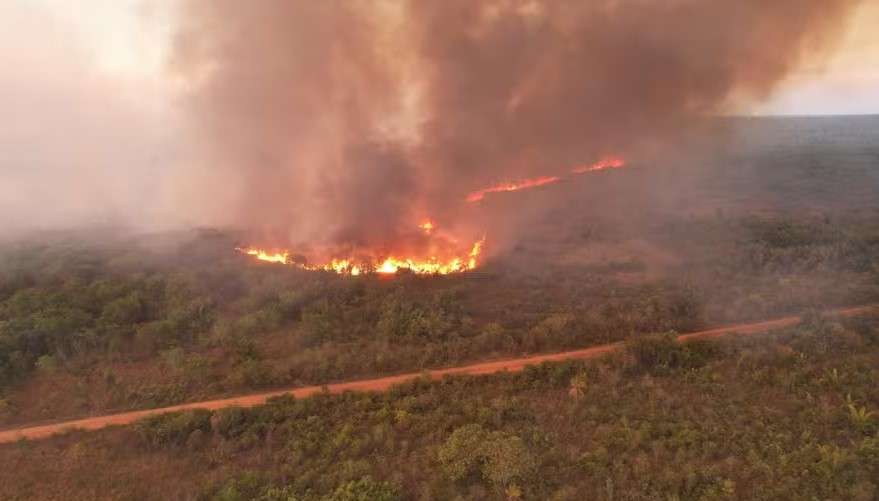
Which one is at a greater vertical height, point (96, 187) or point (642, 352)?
point (96, 187)

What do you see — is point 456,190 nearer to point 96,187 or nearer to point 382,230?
point 382,230

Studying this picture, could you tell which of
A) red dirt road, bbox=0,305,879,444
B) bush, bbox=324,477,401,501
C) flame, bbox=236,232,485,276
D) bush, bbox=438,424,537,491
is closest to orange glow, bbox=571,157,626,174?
flame, bbox=236,232,485,276

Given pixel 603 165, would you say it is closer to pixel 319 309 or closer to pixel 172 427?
pixel 319 309

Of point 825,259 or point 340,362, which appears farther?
point 825,259

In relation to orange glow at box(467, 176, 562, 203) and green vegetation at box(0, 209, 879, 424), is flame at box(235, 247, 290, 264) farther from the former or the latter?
orange glow at box(467, 176, 562, 203)

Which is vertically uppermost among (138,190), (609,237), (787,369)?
(138,190)

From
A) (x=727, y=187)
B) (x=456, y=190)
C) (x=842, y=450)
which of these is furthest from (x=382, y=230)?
(x=727, y=187)
